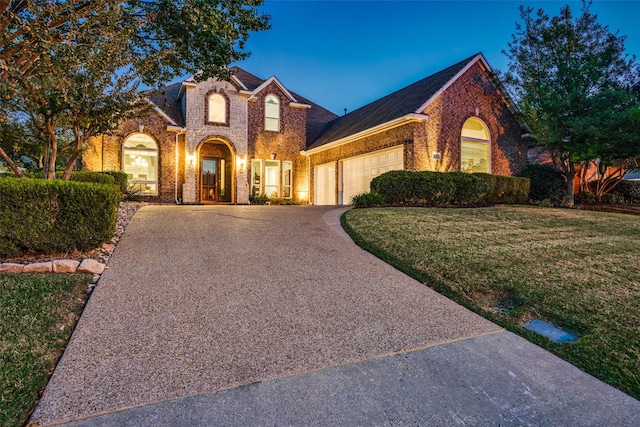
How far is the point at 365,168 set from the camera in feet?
51.1

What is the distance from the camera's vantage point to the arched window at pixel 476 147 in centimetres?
1471

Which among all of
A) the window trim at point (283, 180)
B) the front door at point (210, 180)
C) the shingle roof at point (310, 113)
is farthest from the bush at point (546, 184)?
the front door at point (210, 180)

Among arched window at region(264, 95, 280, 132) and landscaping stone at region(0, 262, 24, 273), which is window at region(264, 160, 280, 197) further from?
landscaping stone at region(0, 262, 24, 273)

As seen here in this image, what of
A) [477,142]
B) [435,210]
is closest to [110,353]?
[435,210]

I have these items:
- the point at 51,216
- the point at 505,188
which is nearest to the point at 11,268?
the point at 51,216

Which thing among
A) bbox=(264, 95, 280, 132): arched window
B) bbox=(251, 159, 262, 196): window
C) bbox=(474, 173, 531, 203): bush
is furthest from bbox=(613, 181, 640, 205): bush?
bbox=(251, 159, 262, 196): window

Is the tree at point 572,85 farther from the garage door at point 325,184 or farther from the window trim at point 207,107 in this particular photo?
the window trim at point 207,107

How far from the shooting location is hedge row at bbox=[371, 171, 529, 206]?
11336 millimetres

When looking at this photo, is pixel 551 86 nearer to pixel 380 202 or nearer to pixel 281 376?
pixel 380 202

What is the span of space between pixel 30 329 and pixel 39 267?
190cm

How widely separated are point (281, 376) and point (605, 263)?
19.1 ft

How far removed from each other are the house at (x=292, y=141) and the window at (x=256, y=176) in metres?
0.05

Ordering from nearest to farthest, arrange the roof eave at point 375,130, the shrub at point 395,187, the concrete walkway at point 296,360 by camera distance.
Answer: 1. the concrete walkway at point 296,360
2. the shrub at point 395,187
3. the roof eave at point 375,130

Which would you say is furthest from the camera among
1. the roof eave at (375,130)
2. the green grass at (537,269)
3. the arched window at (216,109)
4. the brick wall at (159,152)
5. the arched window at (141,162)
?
the arched window at (216,109)
